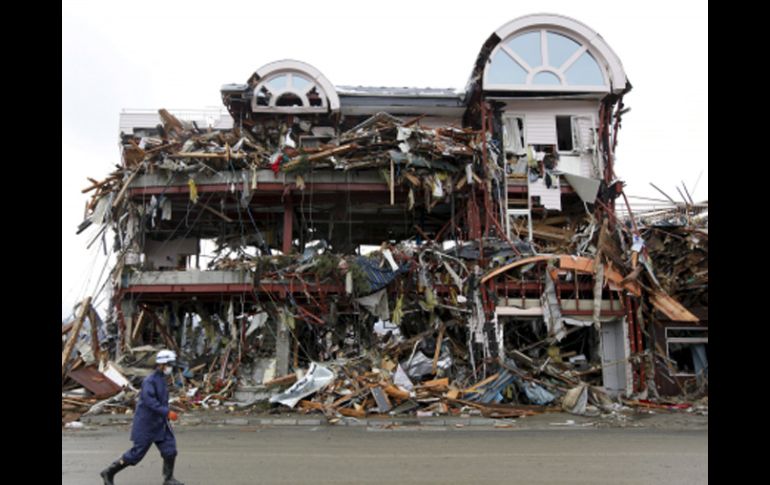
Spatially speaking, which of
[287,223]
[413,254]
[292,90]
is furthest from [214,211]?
[413,254]

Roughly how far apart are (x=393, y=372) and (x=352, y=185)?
667 centimetres

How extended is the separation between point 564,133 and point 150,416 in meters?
18.9

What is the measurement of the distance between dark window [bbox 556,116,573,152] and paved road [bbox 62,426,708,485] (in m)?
12.1

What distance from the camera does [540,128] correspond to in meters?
21.0

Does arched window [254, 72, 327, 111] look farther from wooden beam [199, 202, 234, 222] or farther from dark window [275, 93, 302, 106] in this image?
wooden beam [199, 202, 234, 222]

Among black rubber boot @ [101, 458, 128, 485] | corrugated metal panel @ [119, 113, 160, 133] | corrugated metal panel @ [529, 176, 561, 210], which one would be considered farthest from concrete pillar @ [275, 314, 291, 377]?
corrugated metal panel @ [119, 113, 160, 133]

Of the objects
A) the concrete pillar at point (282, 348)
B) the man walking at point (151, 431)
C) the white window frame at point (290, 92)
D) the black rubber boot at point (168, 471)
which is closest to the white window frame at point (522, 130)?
the white window frame at point (290, 92)

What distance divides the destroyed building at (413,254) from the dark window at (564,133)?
7 centimetres

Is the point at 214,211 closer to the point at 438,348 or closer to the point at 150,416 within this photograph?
the point at 438,348

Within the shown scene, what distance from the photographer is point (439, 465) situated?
819 centimetres

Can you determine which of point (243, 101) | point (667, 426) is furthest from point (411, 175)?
point (667, 426)

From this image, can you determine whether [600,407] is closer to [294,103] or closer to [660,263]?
[660,263]

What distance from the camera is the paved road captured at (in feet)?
24.3

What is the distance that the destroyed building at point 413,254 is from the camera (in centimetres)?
1659
